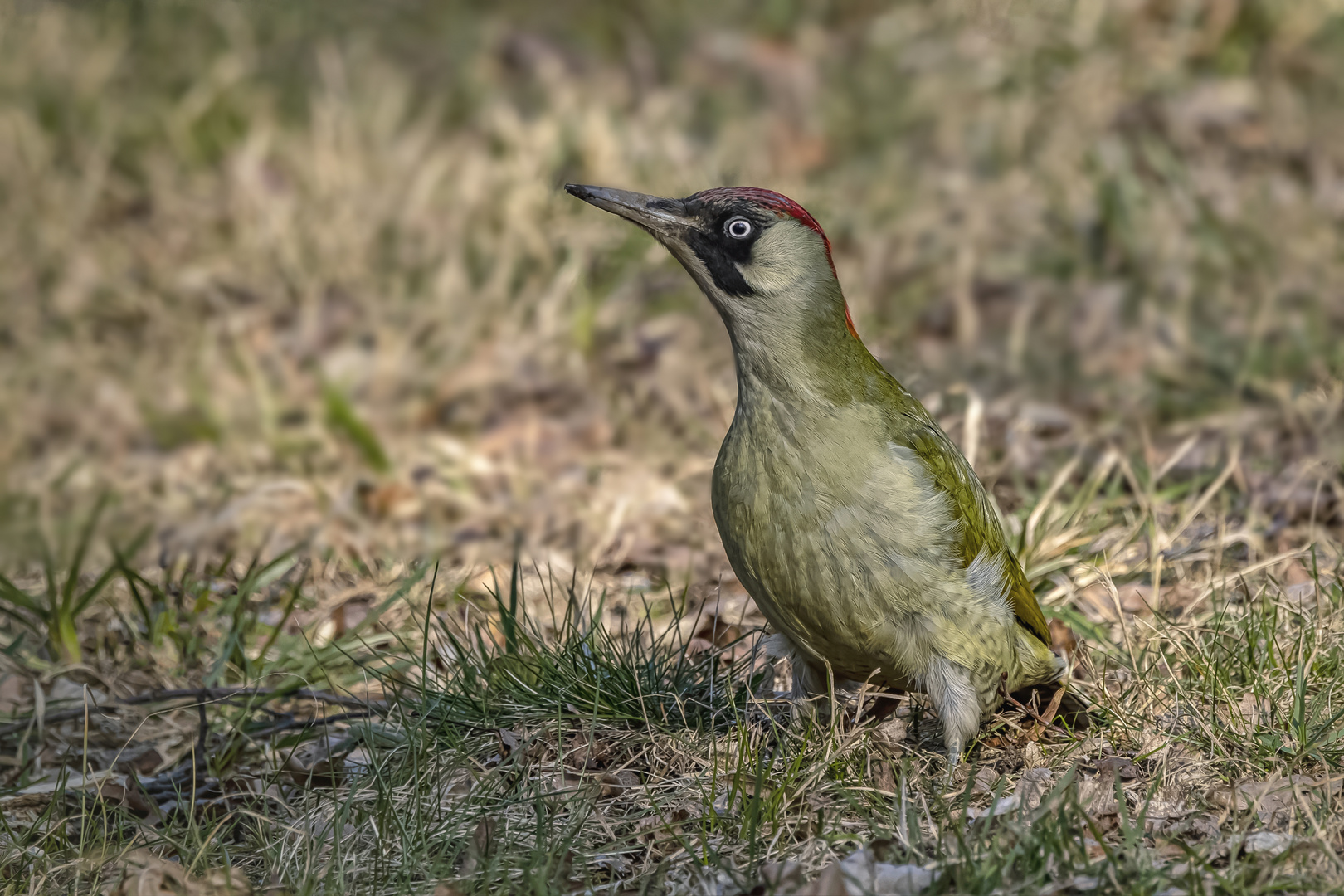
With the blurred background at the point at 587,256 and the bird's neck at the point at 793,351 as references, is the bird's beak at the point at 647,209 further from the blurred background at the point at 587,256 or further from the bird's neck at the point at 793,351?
the blurred background at the point at 587,256

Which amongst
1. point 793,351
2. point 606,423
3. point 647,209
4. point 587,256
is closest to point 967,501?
point 793,351

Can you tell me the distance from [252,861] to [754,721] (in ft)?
4.29

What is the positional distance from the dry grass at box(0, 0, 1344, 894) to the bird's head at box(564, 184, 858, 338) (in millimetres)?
940

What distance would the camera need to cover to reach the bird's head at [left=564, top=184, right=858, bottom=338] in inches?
137

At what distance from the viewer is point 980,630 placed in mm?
3500

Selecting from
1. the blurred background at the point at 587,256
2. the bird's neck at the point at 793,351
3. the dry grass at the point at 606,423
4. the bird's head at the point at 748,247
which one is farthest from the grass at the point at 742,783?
the blurred background at the point at 587,256

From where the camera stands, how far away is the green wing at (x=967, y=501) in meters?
3.54

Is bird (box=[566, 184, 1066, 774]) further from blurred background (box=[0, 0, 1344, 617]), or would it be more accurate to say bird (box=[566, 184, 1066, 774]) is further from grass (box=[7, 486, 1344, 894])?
blurred background (box=[0, 0, 1344, 617])

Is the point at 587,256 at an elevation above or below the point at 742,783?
above

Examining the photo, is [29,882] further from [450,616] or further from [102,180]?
[102,180]

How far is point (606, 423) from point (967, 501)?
3132mm

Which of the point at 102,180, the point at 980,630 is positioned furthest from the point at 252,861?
the point at 102,180

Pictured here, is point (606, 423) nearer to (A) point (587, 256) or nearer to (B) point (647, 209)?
(A) point (587, 256)

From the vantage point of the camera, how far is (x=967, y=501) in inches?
142
